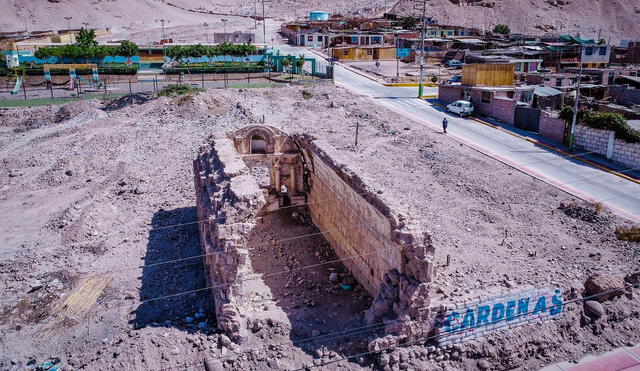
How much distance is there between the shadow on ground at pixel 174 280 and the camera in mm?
16016

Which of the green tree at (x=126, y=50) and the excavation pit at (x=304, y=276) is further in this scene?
the green tree at (x=126, y=50)

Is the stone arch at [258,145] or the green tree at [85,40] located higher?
the green tree at [85,40]

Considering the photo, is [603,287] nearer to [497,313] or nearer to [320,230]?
[497,313]

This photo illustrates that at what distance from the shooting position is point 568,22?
385 ft

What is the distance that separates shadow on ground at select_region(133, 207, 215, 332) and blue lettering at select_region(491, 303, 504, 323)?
7881 mm

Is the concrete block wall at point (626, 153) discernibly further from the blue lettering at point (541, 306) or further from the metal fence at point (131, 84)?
the metal fence at point (131, 84)

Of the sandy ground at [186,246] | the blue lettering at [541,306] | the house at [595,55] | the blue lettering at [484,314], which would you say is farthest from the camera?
the house at [595,55]

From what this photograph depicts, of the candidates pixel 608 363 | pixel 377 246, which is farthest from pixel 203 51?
pixel 608 363

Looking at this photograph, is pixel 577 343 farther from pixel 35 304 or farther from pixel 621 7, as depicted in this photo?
pixel 621 7

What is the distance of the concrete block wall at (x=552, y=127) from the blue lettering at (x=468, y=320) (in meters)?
25.2

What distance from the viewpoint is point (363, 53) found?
2901 inches

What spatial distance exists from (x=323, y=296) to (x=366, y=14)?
120 meters

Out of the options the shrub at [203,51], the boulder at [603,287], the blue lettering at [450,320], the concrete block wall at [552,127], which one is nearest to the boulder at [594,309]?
the boulder at [603,287]

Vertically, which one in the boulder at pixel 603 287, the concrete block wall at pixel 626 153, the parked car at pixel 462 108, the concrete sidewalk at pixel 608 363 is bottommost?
the concrete sidewalk at pixel 608 363
